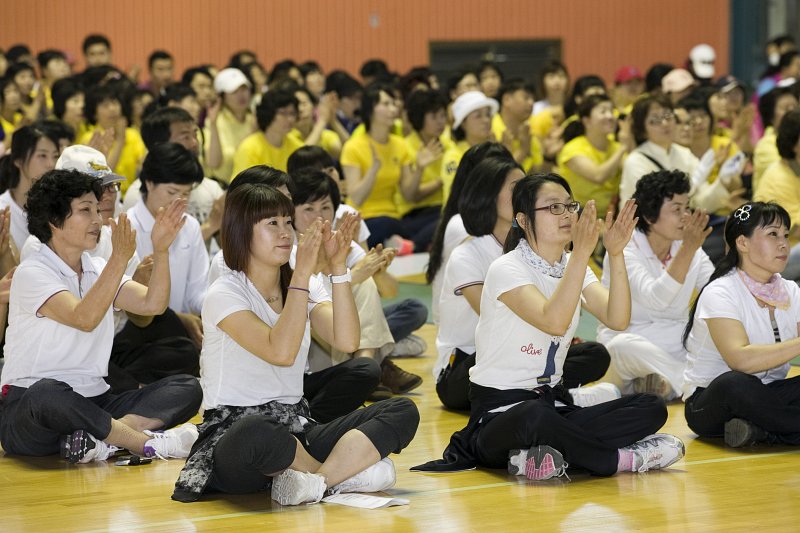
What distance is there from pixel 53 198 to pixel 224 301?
0.80m

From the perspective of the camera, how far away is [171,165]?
5.04 m

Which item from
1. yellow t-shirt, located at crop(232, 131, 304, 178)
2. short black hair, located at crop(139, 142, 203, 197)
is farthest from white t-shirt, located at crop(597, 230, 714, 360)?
yellow t-shirt, located at crop(232, 131, 304, 178)

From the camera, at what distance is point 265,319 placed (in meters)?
3.48

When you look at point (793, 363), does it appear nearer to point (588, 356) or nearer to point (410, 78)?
point (588, 356)

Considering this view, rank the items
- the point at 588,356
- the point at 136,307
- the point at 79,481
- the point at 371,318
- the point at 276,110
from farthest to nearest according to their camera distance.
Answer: the point at 276,110 < the point at 371,318 < the point at 588,356 < the point at 136,307 < the point at 79,481

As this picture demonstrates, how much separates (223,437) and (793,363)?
2.87 m

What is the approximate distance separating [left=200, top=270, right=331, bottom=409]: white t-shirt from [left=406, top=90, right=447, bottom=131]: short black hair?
15.9 ft

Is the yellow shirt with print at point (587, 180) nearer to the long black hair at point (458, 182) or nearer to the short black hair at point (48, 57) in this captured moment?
the long black hair at point (458, 182)

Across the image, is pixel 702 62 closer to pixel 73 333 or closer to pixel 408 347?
pixel 408 347

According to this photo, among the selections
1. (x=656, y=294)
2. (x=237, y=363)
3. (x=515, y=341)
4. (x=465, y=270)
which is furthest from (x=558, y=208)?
(x=656, y=294)

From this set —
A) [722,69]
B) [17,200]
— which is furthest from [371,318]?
[722,69]

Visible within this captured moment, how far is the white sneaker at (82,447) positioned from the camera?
3.85 meters

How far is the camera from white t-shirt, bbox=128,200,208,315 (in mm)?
5090

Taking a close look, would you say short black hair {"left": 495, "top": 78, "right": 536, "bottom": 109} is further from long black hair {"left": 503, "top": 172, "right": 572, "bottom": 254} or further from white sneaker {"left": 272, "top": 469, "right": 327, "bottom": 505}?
white sneaker {"left": 272, "top": 469, "right": 327, "bottom": 505}
